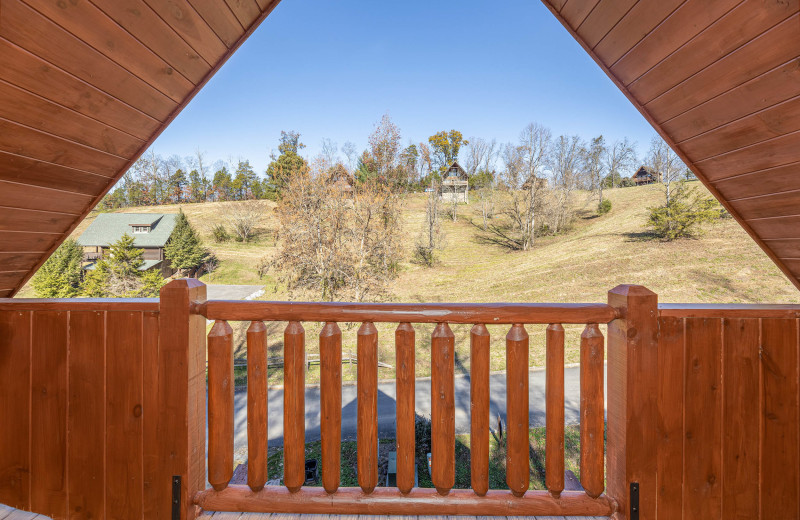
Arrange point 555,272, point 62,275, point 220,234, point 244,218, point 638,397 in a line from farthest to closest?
1. point 244,218
2. point 220,234
3. point 555,272
4. point 62,275
5. point 638,397

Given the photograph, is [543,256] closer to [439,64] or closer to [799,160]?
[439,64]

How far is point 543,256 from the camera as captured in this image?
1312cm

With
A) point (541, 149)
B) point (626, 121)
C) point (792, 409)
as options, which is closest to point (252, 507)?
point (792, 409)

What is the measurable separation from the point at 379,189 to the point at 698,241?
1176 centimetres

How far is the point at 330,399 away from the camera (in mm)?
1003

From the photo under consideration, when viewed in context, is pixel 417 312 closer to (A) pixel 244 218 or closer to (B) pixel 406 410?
(B) pixel 406 410

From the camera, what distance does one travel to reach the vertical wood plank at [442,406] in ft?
3.22

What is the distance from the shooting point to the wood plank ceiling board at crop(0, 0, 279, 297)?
910 mm

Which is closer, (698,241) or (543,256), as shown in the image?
(698,241)

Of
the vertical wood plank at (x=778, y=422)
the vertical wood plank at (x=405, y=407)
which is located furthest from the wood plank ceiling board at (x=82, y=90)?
the vertical wood plank at (x=778, y=422)

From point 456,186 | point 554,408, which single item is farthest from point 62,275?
point 456,186

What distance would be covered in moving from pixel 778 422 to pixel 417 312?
1.24 m

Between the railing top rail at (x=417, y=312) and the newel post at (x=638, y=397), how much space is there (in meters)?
0.06

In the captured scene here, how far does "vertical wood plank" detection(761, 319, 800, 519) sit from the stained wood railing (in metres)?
0.54
